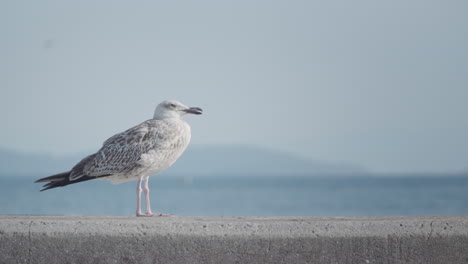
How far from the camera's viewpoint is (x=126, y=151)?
8.77 metres

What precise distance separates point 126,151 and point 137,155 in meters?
0.20

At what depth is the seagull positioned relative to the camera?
28.3 feet

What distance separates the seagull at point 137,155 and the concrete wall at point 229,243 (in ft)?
9.19

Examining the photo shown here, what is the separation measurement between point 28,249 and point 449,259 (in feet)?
11.3

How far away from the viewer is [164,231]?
5.68 m

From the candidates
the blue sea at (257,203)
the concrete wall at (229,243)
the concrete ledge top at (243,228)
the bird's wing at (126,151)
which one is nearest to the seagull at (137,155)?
the bird's wing at (126,151)

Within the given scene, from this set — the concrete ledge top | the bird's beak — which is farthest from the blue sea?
the concrete ledge top

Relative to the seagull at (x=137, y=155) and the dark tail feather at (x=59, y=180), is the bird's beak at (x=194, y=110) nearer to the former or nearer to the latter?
the seagull at (x=137, y=155)

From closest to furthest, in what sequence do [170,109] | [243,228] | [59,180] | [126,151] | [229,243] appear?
1. [229,243]
2. [243,228]
3. [59,180]
4. [126,151]
5. [170,109]

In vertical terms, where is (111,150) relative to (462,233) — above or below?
above

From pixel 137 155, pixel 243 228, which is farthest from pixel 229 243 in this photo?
pixel 137 155

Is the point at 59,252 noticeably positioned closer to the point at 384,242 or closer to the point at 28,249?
the point at 28,249

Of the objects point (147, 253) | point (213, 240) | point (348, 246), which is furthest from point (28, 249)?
point (348, 246)

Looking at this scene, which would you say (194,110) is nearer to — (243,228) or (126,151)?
(126,151)
